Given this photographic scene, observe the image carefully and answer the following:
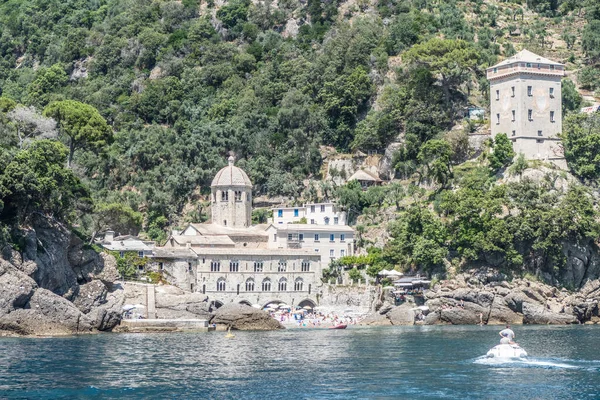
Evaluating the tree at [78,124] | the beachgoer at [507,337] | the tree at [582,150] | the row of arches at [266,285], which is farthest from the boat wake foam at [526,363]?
the tree at [78,124]

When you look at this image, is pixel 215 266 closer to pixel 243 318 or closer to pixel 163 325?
pixel 243 318

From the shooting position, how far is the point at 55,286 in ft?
311

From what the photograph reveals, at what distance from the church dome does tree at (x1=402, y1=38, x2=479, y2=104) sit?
1017 inches

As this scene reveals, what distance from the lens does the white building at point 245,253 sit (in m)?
111

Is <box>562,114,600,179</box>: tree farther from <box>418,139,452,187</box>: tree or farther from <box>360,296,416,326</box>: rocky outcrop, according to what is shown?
<box>360,296,416,326</box>: rocky outcrop

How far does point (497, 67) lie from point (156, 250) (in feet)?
132

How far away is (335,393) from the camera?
5884cm

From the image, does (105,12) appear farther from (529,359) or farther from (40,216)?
(529,359)

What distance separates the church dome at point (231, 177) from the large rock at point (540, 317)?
32785 millimetres

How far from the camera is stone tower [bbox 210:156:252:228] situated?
403 feet

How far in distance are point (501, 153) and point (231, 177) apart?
89.5 ft

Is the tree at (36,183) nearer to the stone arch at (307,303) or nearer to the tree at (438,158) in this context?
the stone arch at (307,303)

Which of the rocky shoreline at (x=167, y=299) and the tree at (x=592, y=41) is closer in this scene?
the rocky shoreline at (x=167, y=299)

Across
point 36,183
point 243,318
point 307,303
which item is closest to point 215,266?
point 307,303
